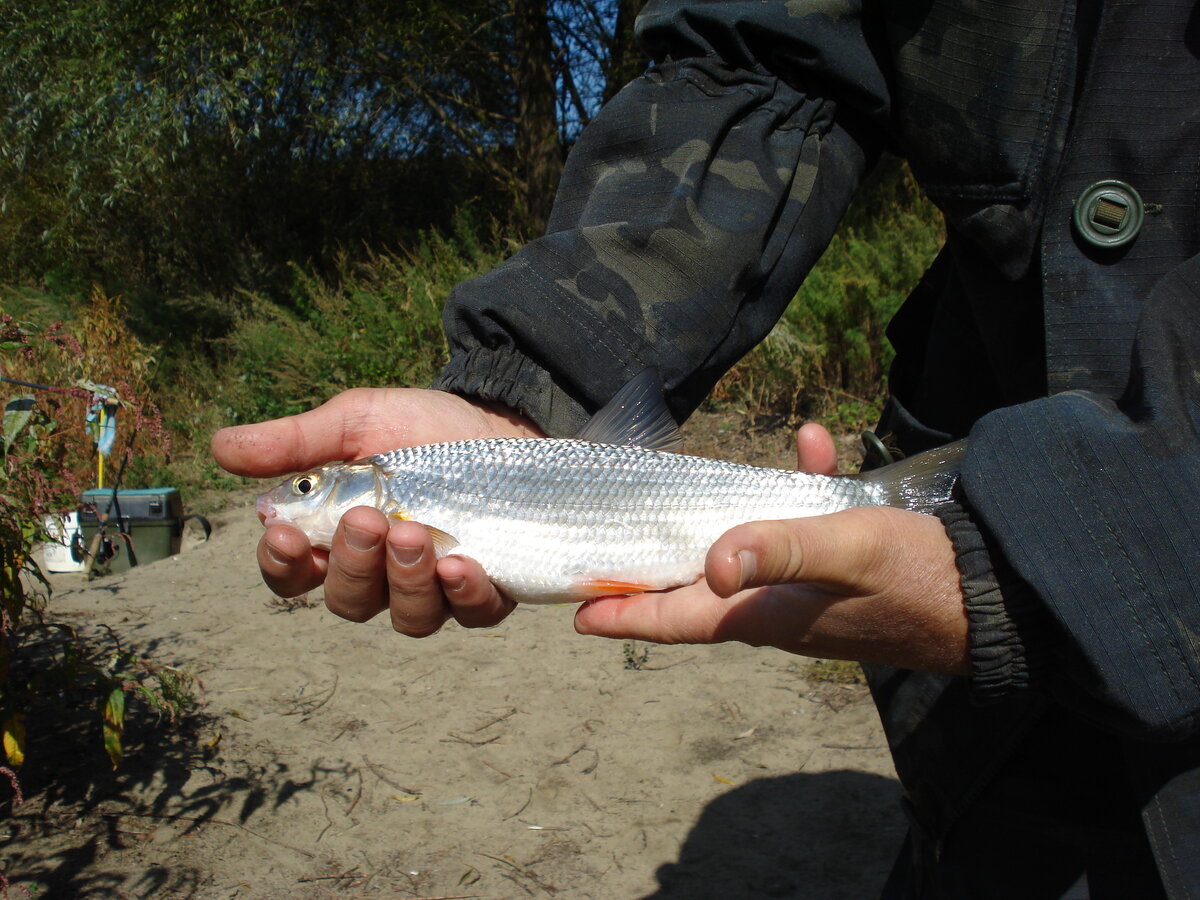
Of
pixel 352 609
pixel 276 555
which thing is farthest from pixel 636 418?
pixel 276 555

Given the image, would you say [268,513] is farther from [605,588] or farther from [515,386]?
[605,588]

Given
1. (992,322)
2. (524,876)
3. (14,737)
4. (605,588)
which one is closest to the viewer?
(992,322)

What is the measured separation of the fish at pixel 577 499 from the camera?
2475 mm

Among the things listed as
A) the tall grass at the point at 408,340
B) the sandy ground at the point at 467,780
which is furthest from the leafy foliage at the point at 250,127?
the sandy ground at the point at 467,780

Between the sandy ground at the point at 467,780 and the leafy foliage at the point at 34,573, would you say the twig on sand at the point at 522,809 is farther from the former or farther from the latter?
the leafy foliage at the point at 34,573

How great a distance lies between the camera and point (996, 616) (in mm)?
1702

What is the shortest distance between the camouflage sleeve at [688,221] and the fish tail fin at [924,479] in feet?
2.16

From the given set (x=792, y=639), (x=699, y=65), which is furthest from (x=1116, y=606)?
(x=699, y=65)

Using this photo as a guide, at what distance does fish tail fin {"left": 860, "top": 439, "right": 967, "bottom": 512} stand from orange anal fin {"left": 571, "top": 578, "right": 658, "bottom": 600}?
26.5 inches

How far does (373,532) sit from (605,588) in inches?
25.2

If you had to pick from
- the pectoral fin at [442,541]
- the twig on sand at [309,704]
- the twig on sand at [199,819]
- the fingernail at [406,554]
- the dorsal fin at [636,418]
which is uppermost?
the dorsal fin at [636,418]

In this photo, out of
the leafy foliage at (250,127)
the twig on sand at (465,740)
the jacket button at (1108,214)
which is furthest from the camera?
the leafy foliage at (250,127)

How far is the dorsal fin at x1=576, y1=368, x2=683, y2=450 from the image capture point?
8.31 feet

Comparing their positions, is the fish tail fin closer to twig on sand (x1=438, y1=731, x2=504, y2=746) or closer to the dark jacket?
the dark jacket
